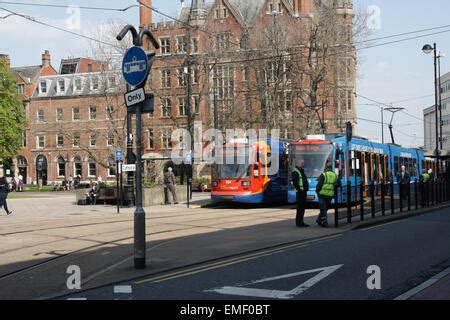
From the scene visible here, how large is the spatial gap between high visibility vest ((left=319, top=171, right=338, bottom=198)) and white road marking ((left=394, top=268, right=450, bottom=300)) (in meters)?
6.71

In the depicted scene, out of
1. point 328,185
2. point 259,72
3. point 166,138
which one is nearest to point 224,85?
point 259,72

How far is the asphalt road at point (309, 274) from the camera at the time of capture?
7590 mm

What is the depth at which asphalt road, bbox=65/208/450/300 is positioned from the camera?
7.59m

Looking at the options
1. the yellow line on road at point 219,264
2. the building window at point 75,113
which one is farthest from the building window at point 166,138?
the yellow line on road at point 219,264

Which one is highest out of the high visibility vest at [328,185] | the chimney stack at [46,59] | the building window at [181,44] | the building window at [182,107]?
the chimney stack at [46,59]

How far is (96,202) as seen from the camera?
31.1 metres

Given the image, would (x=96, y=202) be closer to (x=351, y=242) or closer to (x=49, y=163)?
(x=351, y=242)

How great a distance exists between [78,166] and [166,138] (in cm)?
1477

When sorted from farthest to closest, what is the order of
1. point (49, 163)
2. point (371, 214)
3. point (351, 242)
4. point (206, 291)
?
point (49, 163)
point (371, 214)
point (351, 242)
point (206, 291)

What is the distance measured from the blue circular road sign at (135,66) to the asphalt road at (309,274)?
3195 millimetres

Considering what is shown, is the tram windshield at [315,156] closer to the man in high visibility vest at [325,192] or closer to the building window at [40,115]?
the man in high visibility vest at [325,192]

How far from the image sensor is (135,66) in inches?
383

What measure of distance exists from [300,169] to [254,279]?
814 centimetres
